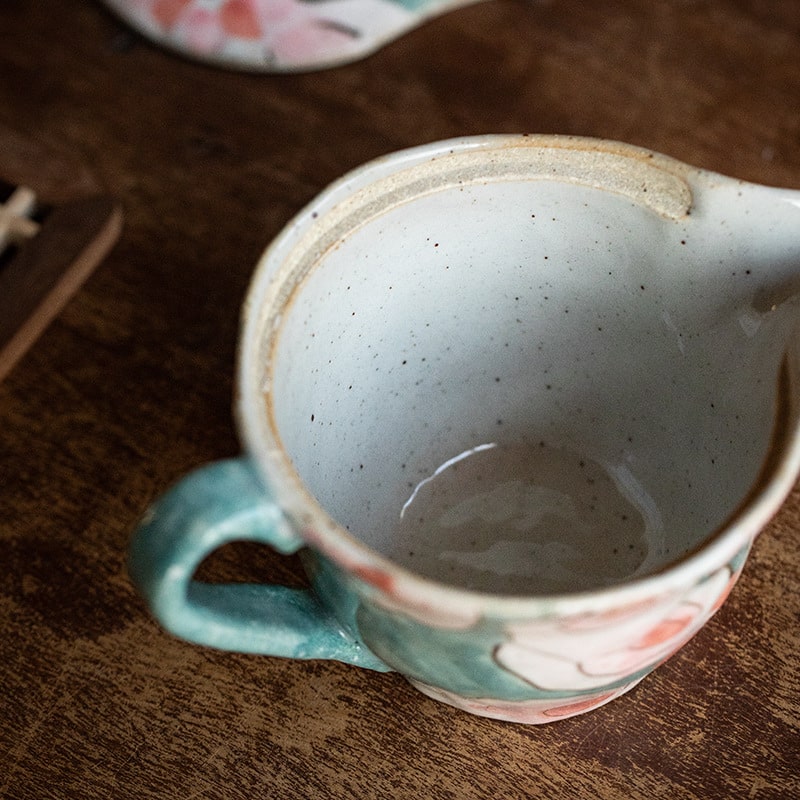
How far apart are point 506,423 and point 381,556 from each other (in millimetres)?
195

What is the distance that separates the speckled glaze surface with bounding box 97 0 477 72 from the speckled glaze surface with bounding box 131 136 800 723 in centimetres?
27

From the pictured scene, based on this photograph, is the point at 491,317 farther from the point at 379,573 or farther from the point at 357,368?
the point at 379,573

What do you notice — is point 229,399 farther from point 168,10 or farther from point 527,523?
point 168,10

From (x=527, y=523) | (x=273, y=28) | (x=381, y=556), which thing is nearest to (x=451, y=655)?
(x=381, y=556)

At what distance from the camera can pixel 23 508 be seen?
509 millimetres

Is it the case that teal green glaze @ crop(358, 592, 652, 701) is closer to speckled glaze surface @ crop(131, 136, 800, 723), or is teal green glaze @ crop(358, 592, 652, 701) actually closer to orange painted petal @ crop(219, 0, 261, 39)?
speckled glaze surface @ crop(131, 136, 800, 723)

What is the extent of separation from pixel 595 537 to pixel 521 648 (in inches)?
7.1

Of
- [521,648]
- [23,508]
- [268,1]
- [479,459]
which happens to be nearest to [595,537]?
[479,459]

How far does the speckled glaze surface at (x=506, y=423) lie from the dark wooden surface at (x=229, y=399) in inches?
1.6

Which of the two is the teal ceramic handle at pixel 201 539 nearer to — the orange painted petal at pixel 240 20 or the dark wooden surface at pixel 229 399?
the dark wooden surface at pixel 229 399

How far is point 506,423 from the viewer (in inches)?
21.2

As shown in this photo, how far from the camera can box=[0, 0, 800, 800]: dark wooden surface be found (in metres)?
0.44

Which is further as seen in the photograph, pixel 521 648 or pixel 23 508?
pixel 23 508

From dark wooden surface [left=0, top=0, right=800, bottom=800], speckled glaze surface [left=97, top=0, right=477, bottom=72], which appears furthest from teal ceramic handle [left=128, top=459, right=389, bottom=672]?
speckled glaze surface [left=97, top=0, right=477, bottom=72]
